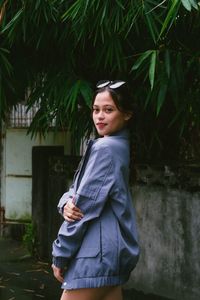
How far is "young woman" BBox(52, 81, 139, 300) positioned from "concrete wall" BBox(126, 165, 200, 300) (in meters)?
2.20

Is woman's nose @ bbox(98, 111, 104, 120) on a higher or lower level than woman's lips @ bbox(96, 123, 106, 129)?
higher

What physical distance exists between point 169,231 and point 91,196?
2.53 metres

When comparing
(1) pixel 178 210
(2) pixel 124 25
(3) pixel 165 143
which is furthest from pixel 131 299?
(2) pixel 124 25

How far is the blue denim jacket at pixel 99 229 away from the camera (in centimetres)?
258

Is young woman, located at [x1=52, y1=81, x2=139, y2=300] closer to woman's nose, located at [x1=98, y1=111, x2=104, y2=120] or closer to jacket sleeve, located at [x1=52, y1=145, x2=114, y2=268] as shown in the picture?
jacket sleeve, located at [x1=52, y1=145, x2=114, y2=268]

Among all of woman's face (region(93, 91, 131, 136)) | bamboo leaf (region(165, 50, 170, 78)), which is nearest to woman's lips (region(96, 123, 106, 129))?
woman's face (region(93, 91, 131, 136))

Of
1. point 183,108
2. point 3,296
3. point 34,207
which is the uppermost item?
point 183,108

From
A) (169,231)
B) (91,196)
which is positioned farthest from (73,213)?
(169,231)

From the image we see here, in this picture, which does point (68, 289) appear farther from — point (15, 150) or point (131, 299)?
point (15, 150)

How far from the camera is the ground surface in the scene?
5344mm

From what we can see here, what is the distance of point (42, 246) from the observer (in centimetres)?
674

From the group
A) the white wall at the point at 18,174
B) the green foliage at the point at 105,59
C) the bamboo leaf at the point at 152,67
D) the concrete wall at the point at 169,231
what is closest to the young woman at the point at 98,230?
the bamboo leaf at the point at 152,67

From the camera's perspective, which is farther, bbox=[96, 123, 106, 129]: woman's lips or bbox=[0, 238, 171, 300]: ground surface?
bbox=[0, 238, 171, 300]: ground surface

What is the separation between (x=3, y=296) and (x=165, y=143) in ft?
7.11
